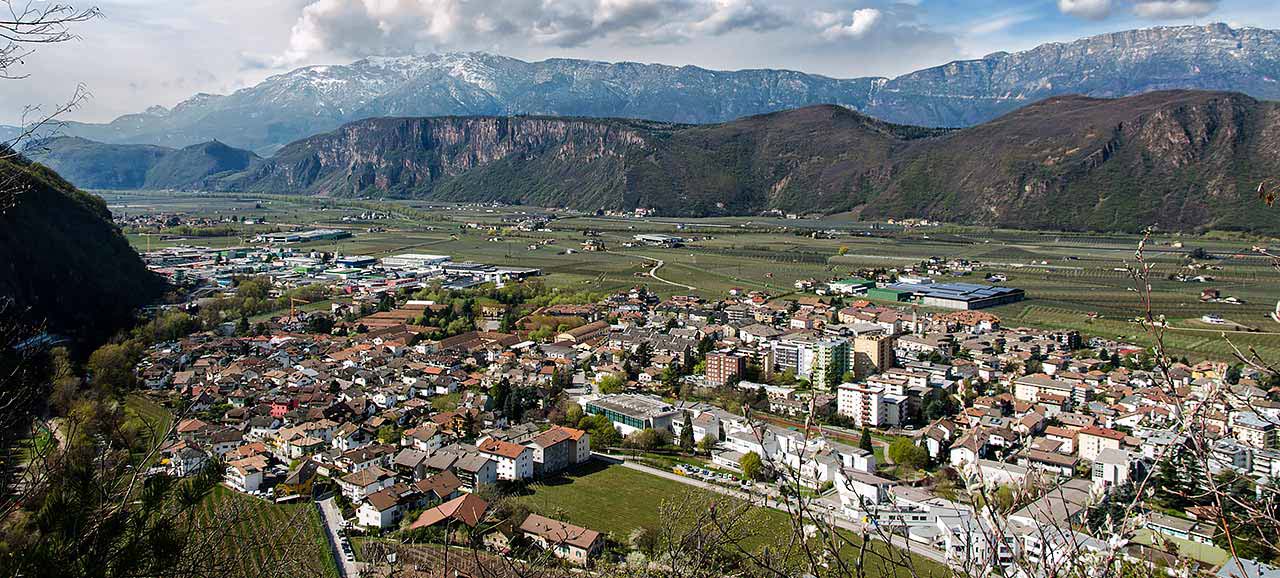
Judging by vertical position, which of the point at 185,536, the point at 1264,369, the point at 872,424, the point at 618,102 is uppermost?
the point at 618,102

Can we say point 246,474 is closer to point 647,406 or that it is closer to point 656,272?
point 647,406

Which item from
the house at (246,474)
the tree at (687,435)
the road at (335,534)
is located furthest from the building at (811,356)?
the house at (246,474)

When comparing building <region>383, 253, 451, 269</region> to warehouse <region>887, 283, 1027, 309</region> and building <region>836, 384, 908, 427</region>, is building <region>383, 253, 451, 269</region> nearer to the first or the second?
warehouse <region>887, 283, 1027, 309</region>

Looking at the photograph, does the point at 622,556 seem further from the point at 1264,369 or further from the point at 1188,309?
the point at 1188,309

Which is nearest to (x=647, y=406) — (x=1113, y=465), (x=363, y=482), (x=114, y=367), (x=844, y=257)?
(x=363, y=482)

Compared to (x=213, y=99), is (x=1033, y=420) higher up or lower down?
lower down

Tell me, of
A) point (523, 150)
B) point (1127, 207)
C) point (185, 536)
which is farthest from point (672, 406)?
point (523, 150)

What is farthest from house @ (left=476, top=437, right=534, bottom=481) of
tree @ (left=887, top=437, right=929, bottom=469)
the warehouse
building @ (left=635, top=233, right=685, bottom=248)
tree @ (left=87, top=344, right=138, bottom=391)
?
building @ (left=635, top=233, right=685, bottom=248)

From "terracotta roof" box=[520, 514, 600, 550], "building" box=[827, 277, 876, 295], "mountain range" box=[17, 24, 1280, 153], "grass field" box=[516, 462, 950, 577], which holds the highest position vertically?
"mountain range" box=[17, 24, 1280, 153]
